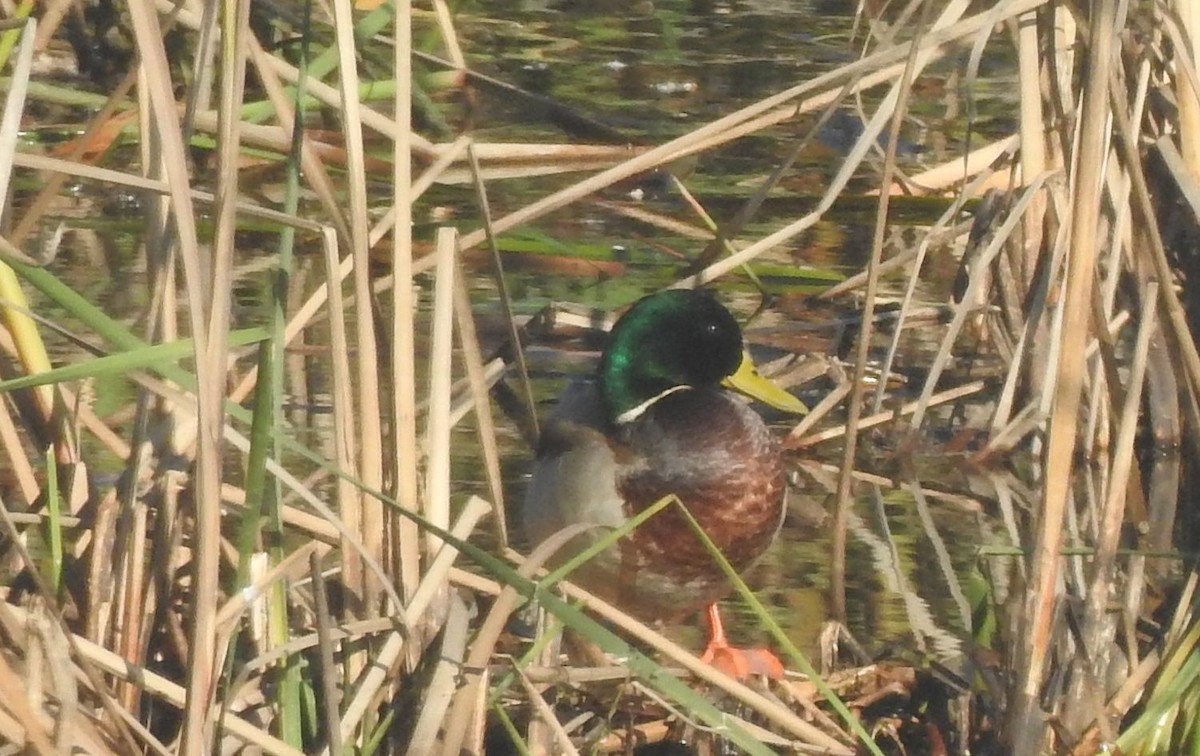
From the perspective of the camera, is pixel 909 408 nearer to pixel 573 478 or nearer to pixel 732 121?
pixel 573 478

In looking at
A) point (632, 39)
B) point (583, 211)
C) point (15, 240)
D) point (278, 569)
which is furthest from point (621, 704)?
point (632, 39)

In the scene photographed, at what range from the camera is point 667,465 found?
3.91 meters

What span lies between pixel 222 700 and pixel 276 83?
88cm

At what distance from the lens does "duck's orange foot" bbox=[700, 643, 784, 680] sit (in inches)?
136

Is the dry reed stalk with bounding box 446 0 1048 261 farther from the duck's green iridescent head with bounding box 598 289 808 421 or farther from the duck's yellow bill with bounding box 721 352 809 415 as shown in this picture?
the duck's yellow bill with bounding box 721 352 809 415

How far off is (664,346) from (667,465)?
31cm

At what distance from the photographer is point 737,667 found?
3.56 meters

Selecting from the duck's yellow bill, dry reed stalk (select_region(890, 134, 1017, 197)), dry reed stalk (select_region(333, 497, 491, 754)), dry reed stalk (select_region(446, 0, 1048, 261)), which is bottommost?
the duck's yellow bill

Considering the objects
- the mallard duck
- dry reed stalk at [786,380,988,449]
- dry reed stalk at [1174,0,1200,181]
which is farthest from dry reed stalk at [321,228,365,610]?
dry reed stalk at [786,380,988,449]

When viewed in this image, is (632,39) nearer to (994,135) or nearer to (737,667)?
(994,135)

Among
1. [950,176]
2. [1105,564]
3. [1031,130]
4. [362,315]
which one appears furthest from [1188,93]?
[950,176]

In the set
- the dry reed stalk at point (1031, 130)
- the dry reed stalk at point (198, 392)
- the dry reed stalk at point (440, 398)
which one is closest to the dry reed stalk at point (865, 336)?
the dry reed stalk at point (1031, 130)

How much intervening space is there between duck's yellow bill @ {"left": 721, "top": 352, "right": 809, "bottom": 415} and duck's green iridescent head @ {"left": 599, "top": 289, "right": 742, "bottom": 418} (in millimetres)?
164

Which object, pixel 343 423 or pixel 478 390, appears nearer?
pixel 343 423
